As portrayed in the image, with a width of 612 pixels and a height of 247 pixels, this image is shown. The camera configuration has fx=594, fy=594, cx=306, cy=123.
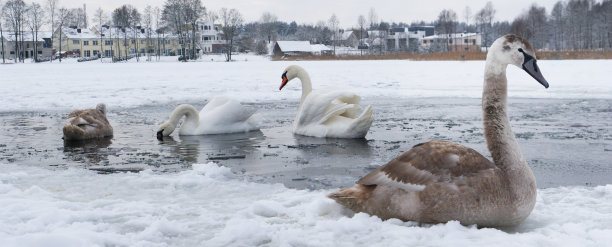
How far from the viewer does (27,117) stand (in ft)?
36.9

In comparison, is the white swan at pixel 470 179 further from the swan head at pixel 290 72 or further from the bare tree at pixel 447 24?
the bare tree at pixel 447 24

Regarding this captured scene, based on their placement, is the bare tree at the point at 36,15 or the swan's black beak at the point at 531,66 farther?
the bare tree at the point at 36,15

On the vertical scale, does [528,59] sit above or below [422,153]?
above

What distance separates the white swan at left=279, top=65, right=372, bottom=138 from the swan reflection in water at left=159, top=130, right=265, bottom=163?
0.68 meters

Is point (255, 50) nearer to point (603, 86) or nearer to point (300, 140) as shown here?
point (603, 86)

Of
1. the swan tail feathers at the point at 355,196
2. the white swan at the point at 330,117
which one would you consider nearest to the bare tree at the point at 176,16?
the white swan at the point at 330,117

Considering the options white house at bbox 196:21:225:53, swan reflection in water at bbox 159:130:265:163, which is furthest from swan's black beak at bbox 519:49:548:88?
white house at bbox 196:21:225:53

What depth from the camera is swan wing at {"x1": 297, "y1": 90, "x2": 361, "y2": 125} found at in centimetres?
808

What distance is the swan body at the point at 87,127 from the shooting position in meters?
7.97

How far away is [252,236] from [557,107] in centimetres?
976

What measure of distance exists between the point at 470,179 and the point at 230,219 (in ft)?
5.10

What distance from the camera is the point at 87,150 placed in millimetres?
7375

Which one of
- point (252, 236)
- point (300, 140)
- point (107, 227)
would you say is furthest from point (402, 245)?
point (300, 140)

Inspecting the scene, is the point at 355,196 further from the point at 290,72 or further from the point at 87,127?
the point at 290,72
